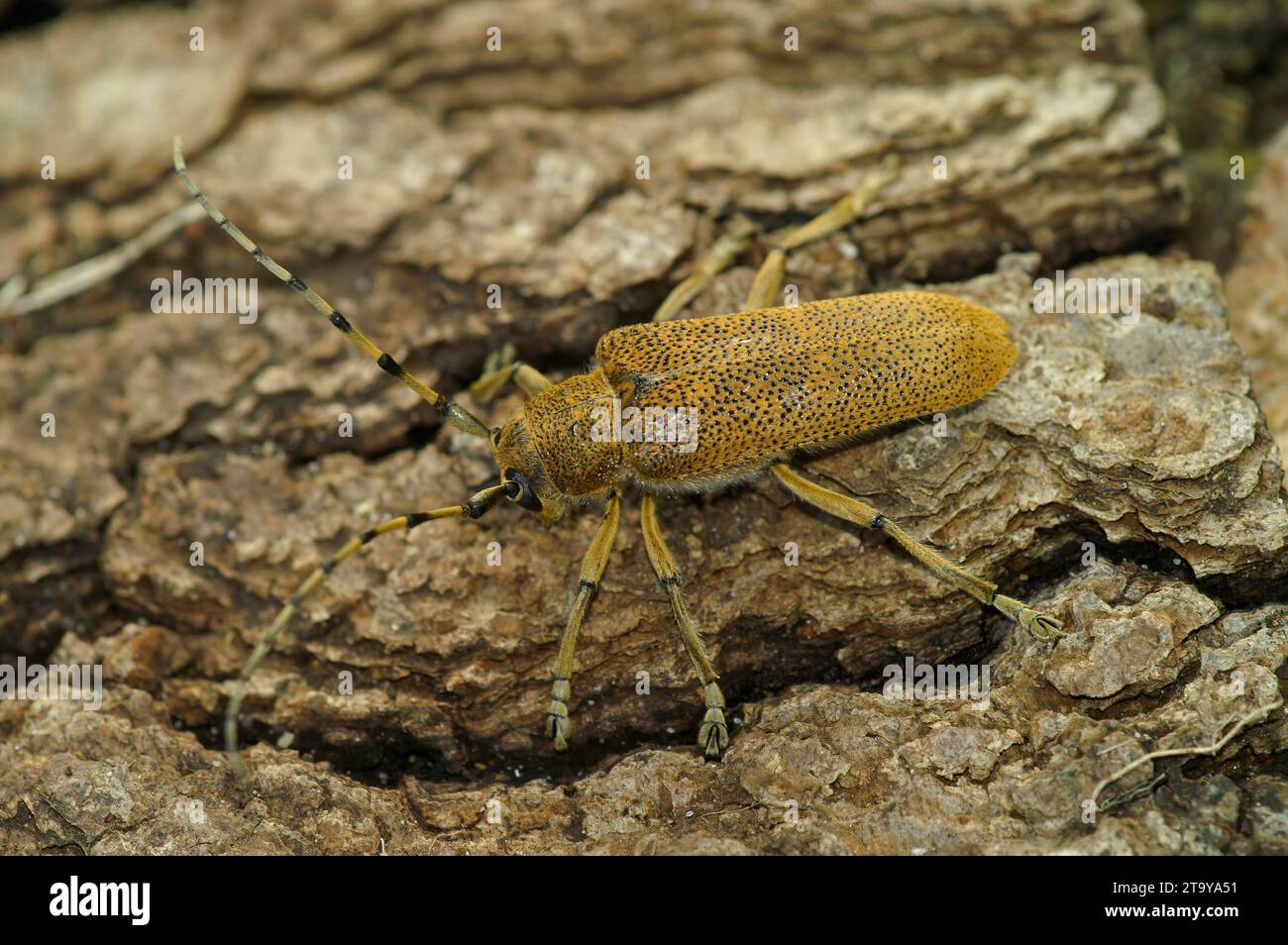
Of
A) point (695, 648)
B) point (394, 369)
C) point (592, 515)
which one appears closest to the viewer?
point (695, 648)

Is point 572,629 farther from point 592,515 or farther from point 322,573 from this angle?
point 322,573

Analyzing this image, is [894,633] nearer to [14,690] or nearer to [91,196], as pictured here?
[14,690]

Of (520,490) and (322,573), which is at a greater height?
(520,490)

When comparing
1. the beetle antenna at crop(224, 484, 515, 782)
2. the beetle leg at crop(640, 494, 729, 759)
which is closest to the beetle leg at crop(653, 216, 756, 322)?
the beetle leg at crop(640, 494, 729, 759)

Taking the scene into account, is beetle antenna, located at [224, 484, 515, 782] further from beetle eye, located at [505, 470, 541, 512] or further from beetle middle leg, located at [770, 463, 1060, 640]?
beetle middle leg, located at [770, 463, 1060, 640]

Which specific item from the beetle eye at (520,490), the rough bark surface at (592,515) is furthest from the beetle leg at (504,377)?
the beetle eye at (520,490)

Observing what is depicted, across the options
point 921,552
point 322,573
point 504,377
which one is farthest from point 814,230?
point 322,573
